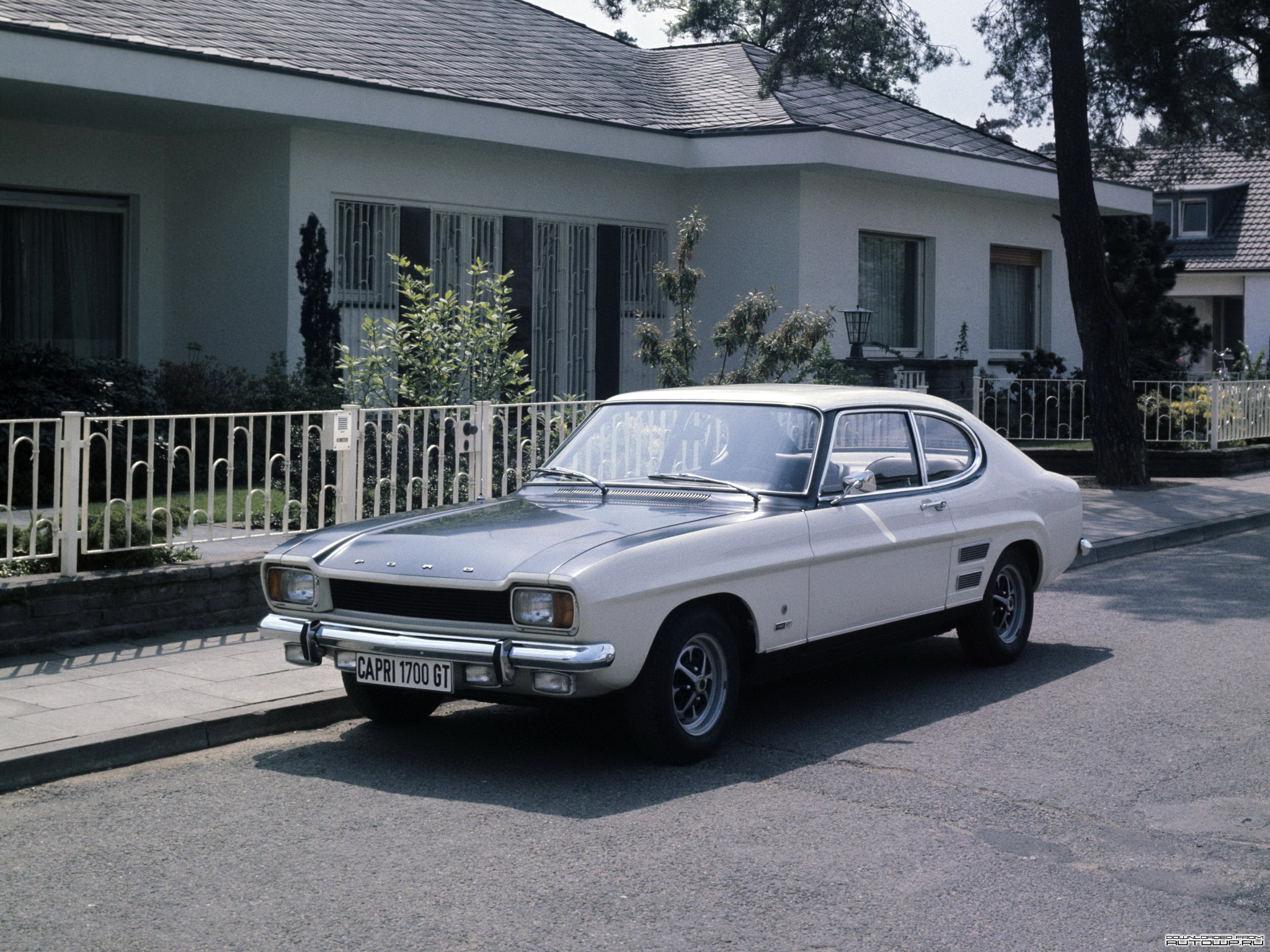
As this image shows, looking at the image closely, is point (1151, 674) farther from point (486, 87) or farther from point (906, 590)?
point (486, 87)

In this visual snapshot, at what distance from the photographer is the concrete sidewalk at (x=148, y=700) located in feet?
19.8

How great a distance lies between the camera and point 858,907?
442cm

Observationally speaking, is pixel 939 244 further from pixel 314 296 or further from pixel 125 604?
pixel 125 604

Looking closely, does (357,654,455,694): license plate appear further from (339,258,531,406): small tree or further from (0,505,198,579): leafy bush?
(339,258,531,406): small tree

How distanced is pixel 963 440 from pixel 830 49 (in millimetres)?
11136

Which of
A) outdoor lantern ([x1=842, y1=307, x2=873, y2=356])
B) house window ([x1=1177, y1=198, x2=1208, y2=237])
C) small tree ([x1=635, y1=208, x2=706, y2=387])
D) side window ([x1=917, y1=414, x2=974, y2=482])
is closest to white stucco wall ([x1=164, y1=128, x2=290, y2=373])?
small tree ([x1=635, y1=208, x2=706, y2=387])

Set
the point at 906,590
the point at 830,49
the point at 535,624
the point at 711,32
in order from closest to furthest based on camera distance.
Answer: the point at 535,624 < the point at 906,590 < the point at 830,49 < the point at 711,32

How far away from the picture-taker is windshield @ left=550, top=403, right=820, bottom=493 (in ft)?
22.5

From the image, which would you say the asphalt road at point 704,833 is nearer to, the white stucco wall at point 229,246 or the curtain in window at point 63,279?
the white stucco wall at point 229,246

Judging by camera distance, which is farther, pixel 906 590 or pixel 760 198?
pixel 760 198

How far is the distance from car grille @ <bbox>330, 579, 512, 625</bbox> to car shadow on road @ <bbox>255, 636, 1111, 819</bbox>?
26.0 inches

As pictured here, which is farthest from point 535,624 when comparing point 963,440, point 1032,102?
point 1032,102

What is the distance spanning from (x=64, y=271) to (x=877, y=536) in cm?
1160

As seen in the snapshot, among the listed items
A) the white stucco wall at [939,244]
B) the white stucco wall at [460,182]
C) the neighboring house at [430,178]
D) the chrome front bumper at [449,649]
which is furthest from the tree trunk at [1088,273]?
the chrome front bumper at [449,649]
